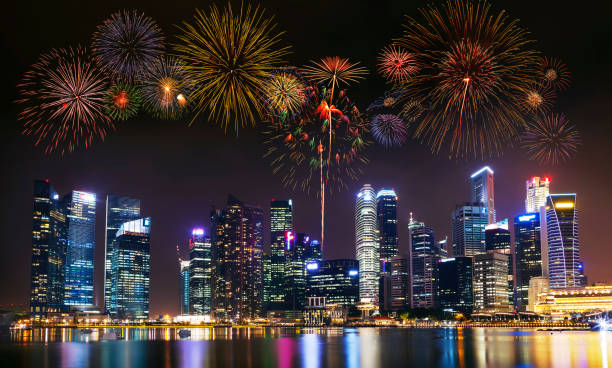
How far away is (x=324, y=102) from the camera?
37250mm

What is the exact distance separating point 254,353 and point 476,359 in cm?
3208

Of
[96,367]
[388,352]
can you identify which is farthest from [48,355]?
[388,352]

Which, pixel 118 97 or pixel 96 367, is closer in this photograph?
pixel 118 97

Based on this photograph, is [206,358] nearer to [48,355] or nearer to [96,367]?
[96,367]

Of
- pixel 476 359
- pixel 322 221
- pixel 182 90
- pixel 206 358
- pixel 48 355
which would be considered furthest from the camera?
pixel 48 355

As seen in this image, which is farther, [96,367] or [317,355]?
[317,355]

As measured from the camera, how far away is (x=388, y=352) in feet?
290

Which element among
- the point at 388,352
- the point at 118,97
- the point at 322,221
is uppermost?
the point at 118,97

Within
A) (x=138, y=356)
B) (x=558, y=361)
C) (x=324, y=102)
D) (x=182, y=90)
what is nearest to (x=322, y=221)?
(x=324, y=102)

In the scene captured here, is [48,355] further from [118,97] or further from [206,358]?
[118,97]

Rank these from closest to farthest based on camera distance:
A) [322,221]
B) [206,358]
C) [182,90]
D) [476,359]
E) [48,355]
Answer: [182,90], [322,221], [476,359], [206,358], [48,355]

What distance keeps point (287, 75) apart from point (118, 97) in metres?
9.44

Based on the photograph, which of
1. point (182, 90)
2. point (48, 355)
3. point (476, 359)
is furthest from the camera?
point (48, 355)

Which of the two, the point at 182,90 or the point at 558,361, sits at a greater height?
the point at 182,90
